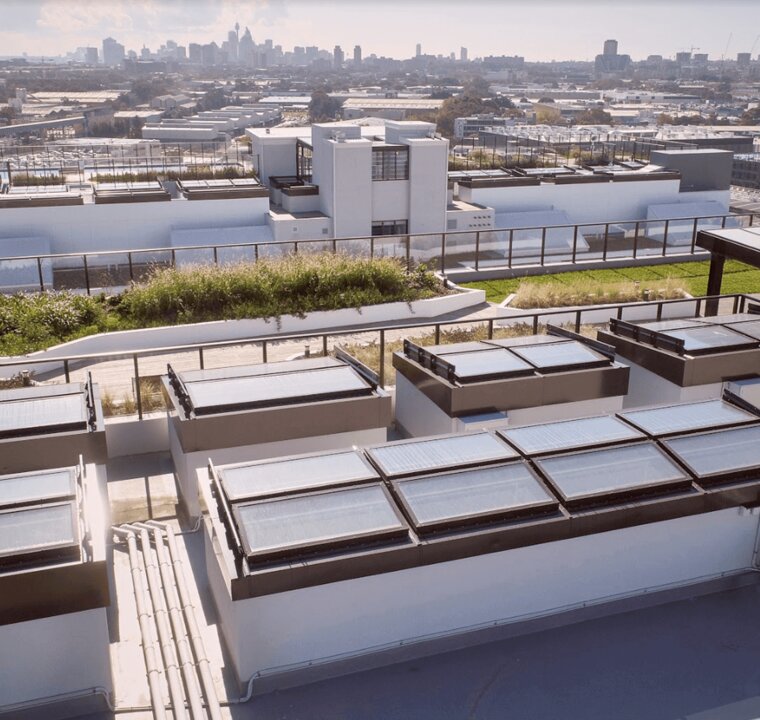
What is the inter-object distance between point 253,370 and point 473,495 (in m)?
3.58

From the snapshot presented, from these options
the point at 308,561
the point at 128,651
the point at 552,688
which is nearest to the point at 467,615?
the point at 552,688

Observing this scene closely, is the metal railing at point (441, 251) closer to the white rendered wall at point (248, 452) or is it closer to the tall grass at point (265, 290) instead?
the tall grass at point (265, 290)

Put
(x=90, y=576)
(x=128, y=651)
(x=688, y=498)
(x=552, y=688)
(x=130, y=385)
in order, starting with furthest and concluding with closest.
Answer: (x=130, y=385), (x=688, y=498), (x=128, y=651), (x=552, y=688), (x=90, y=576)

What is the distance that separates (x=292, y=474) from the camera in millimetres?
6078

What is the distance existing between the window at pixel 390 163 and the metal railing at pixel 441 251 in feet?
22.8

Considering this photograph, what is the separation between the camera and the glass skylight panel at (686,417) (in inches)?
272

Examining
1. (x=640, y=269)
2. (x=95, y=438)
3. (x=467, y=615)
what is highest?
(x=95, y=438)

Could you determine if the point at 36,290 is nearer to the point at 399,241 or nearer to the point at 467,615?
the point at 399,241

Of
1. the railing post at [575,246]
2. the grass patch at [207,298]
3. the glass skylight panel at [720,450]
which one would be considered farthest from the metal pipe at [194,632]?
the railing post at [575,246]

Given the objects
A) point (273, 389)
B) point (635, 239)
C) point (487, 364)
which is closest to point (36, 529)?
point (273, 389)

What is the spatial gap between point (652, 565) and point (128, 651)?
387 centimetres

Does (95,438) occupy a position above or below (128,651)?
above

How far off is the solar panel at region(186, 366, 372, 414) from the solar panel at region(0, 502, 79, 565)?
7.52 ft

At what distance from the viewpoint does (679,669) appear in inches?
216
